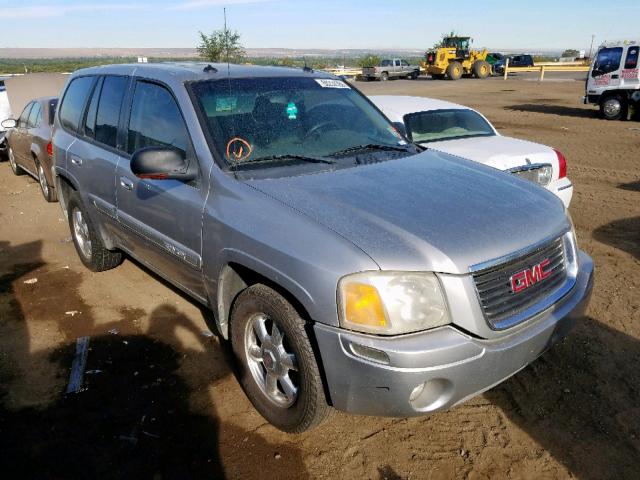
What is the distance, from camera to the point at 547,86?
106 feet

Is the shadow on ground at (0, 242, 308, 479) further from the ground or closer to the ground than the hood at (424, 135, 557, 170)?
closer to the ground

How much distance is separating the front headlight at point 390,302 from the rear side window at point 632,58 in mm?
17215

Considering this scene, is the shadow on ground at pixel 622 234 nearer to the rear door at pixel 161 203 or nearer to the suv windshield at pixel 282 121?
the suv windshield at pixel 282 121

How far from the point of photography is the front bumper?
7.43 feet

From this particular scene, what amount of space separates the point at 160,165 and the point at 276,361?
1.27 metres

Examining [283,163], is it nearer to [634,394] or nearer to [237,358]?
[237,358]

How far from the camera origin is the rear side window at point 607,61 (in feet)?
54.0

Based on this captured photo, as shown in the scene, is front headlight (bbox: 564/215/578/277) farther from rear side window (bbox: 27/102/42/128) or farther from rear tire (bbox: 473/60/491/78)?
rear tire (bbox: 473/60/491/78)

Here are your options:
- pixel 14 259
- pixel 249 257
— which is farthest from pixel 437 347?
pixel 14 259

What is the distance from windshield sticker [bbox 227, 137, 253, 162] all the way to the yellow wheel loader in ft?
126

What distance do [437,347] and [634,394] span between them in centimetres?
172

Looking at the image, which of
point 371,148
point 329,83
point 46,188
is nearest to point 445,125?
point 329,83

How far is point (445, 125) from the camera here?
693 cm

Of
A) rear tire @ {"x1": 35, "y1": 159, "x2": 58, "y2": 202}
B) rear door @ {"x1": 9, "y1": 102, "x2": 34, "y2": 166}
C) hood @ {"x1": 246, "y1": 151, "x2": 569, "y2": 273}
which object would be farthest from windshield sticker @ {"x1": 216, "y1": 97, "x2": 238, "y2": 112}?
rear door @ {"x1": 9, "y1": 102, "x2": 34, "y2": 166}
